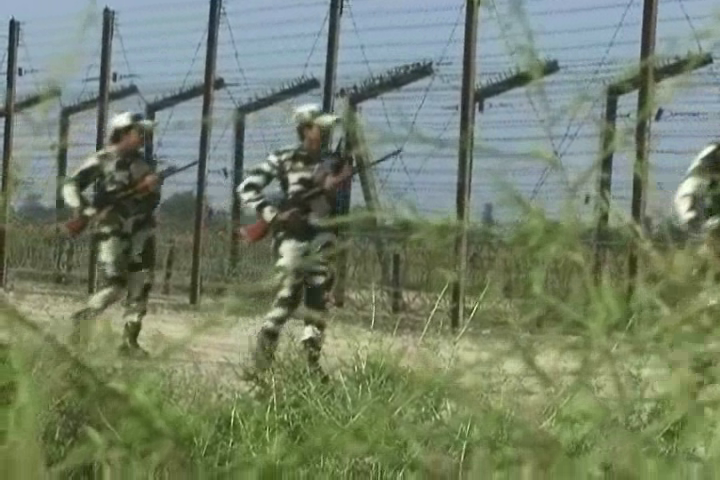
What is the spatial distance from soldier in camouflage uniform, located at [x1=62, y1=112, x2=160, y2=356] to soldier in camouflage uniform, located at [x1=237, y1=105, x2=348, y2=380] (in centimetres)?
Result: 12

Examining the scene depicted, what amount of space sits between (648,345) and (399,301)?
0.27m

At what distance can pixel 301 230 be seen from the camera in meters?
1.26

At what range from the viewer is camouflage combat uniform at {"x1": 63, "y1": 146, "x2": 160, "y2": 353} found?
4.37 ft

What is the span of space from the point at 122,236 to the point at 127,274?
1.7 inches

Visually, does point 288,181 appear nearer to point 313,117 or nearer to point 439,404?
point 313,117

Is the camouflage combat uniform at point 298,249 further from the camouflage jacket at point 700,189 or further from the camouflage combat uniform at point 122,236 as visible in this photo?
the camouflage jacket at point 700,189

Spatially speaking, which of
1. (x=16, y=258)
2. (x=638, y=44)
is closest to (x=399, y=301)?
(x=638, y=44)

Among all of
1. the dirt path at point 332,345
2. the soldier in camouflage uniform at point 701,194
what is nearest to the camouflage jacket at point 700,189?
the soldier in camouflage uniform at point 701,194

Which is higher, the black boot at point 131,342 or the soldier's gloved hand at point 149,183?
the soldier's gloved hand at point 149,183

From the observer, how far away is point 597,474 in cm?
114

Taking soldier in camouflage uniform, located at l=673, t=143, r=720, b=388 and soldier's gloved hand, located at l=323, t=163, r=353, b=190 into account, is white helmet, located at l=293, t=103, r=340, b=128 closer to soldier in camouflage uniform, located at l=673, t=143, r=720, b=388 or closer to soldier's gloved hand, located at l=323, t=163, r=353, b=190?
soldier's gloved hand, located at l=323, t=163, r=353, b=190

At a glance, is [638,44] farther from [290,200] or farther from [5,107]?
[5,107]

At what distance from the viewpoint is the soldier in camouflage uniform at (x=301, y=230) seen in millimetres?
1249

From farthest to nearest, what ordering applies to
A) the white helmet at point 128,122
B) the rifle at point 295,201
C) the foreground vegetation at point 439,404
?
1. the white helmet at point 128,122
2. the rifle at point 295,201
3. the foreground vegetation at point 439,404
